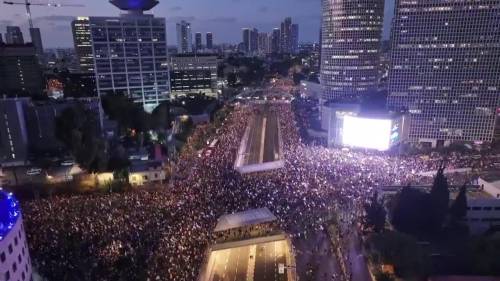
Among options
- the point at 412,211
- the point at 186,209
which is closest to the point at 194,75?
the point at 186,209

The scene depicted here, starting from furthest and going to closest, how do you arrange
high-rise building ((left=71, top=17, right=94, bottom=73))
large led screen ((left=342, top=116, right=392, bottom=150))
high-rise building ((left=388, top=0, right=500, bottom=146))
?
1. high-rise building ((left=71, top=17, right=94, bottom=73))
2. high-rise building ((left=388, top=0, right=500, bottom=146))
3. large led screen ((left=342, top=116, right=392, bottom=150))

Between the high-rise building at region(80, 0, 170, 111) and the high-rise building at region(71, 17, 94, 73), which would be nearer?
the high-rise building at region(80, 0, 170, 111)

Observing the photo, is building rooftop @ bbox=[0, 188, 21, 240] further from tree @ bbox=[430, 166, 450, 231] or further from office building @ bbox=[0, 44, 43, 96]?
office building @ bbox=[0, 44, 43, 96]

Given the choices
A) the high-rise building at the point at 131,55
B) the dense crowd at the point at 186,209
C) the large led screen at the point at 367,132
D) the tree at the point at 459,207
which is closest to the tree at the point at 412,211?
the tree at the point at 459,207

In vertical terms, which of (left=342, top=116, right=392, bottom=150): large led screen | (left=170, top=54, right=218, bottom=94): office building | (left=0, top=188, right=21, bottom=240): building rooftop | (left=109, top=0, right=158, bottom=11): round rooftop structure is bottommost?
(left=342, top=116, right=392, bottom=150): large led screen

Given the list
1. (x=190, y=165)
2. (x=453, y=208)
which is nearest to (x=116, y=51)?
(x=190, y=165)

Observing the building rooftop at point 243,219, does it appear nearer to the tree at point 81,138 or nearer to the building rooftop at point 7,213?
the building rooftop at point 7,213

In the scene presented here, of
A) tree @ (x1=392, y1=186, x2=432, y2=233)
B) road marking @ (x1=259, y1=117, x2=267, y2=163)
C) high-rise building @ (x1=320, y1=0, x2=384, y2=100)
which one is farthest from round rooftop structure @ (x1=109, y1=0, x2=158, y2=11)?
tree @ (x1=392, y1=186, x2=432, y2=233)

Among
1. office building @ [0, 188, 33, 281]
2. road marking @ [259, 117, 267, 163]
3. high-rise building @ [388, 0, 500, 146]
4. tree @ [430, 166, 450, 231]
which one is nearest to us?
office building @ [0, 188, 33, 281]

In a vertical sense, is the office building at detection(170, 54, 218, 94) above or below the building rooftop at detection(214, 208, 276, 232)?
above
